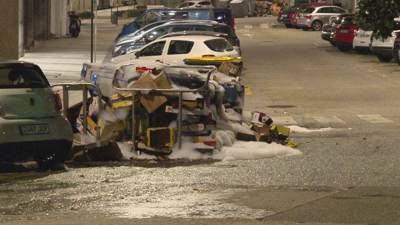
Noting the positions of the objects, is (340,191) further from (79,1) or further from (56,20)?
(79,1)

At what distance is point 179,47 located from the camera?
20.7 metres

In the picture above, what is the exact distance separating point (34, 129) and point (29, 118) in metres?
0.16

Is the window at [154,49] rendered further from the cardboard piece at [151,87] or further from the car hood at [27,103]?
the car hood at [27,103]

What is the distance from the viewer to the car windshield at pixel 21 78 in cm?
905

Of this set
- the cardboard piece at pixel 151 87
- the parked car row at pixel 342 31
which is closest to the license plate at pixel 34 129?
the cardboard piece at pixel 151 87

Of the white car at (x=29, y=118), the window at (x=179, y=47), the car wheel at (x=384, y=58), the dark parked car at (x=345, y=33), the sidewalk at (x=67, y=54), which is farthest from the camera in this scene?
the dark parked car at (x=345, y=33)

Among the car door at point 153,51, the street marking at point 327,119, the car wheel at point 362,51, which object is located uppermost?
the car door at point 153,51

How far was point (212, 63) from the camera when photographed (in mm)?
15258

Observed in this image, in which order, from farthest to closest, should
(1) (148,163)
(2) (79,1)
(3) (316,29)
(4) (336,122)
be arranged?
(2) (79,1)
(3) (316,29)
(4) (336,122)
(1) (148,163)

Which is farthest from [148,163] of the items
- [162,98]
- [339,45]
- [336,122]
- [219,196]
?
[339,45]

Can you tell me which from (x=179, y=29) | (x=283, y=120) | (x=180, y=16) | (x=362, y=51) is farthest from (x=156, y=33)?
(x=283, y=120)

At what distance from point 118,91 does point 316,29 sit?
33.8 metres

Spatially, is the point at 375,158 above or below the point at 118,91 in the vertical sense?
below

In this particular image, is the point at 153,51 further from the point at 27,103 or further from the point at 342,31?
the point at 342,31
